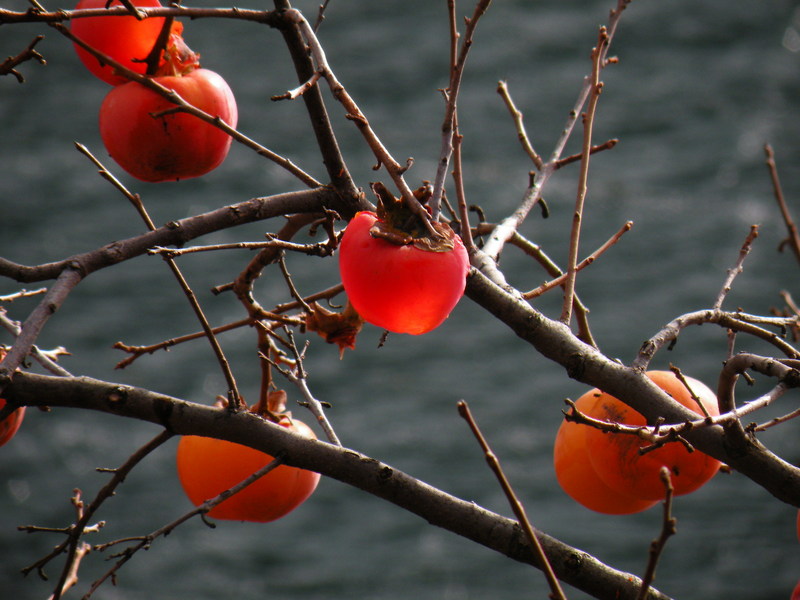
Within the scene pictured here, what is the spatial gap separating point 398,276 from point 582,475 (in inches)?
15.3

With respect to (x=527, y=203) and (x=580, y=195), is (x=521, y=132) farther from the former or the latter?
(x=580, y=195)

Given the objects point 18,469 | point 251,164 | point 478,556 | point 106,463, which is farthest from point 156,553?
point 251,164

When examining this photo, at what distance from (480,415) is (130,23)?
313cm

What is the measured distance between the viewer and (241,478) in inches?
38.8

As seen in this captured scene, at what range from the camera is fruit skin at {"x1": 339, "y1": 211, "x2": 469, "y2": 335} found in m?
0.69

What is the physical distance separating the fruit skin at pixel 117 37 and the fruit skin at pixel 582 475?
517mm

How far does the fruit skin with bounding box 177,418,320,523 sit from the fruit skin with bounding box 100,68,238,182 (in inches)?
10.6

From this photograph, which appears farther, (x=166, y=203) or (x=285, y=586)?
(x=166, y=203)

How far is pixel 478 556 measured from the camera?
145 inches

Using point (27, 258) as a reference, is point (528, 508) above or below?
below

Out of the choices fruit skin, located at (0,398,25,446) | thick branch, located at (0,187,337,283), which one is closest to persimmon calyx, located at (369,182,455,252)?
thick branch, located at (0,187,337,283)

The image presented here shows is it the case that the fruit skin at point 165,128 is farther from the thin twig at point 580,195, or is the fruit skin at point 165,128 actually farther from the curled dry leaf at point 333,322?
the thin twig at point 580,195

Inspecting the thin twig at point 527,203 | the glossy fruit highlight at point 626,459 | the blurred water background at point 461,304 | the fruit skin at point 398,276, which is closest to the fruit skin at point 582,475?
the glossy fruit highlight at point 626,459

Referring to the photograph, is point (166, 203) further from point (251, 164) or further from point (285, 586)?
point (285, 586)
